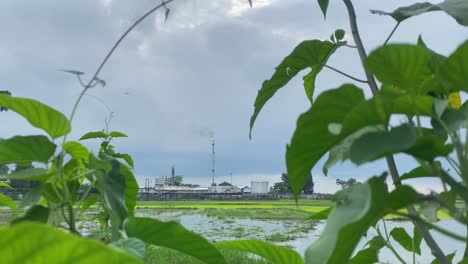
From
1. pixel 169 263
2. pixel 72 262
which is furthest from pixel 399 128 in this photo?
pixel 169 263

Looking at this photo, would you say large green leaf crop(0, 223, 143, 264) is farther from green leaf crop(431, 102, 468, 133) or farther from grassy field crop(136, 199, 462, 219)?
grassy field crop(136, 199, 462, 219)

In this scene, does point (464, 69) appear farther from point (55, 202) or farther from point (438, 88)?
point (55, 202)

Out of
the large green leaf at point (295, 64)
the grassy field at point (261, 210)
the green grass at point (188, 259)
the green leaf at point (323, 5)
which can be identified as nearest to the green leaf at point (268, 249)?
the large green leaf at point (295, 64)

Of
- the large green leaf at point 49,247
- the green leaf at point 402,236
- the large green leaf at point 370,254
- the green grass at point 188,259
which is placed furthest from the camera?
the green grass at point 188,259

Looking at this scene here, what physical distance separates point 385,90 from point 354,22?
233mm

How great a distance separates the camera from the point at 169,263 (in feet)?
15.3

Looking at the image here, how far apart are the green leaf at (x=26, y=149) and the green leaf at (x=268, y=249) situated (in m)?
0.21

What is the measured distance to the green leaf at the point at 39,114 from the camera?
32 centimetres

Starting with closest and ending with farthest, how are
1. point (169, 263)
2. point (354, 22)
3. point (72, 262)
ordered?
point (72, 262) < point (354, 22) < point (169, 263)

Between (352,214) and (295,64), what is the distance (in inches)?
13.5

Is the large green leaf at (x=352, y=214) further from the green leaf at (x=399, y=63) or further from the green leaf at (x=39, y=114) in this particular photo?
the green leaf at (x=39, y=114)

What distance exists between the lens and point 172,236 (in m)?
0.38

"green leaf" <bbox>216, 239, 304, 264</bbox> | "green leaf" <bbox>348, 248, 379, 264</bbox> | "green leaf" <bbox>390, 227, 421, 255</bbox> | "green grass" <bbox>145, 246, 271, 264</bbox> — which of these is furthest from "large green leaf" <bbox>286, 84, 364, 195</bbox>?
"green grass" <bbox>145, 246, 271, 264</bbox>

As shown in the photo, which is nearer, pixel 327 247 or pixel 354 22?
pixel 327 247
